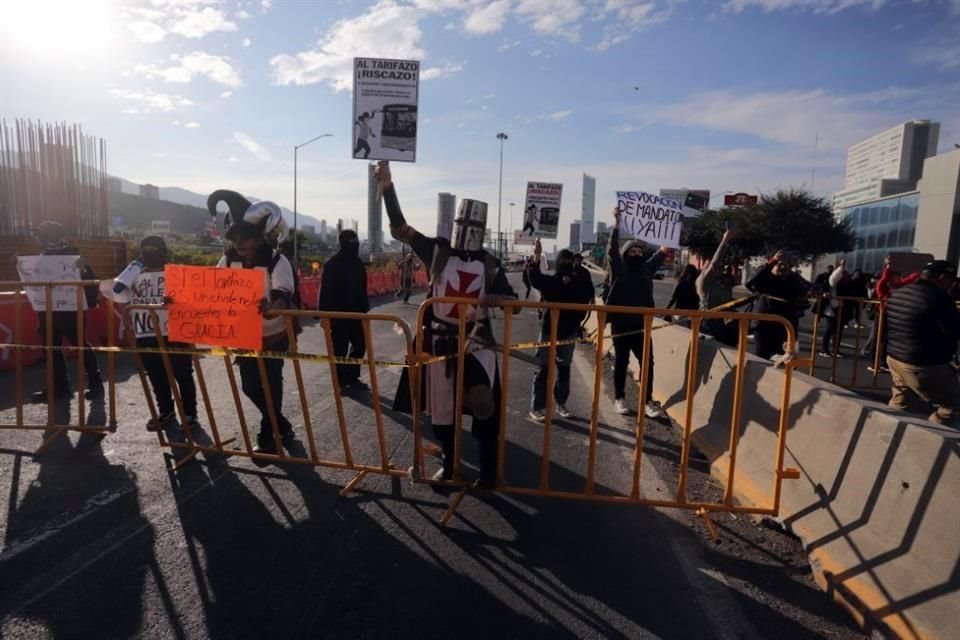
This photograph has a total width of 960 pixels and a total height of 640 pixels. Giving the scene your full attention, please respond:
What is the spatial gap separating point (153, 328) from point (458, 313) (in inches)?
116

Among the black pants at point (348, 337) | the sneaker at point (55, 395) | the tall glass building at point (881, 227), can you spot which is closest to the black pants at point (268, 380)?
the black pants at point (348, 337)

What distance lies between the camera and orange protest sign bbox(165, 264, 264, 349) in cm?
438

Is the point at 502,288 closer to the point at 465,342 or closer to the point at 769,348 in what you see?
the point at 465,342

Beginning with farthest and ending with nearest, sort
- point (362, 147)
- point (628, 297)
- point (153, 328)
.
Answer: point (362, 147), point (628, 297), point (153, 328)

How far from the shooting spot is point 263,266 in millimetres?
4902

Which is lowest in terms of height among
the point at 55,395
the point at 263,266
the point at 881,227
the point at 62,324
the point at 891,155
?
the point at 55,395

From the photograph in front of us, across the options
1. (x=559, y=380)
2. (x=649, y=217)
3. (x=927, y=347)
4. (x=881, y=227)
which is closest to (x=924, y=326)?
(x=927, y=347)

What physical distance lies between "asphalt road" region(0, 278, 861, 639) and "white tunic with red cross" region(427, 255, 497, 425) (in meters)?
0.69

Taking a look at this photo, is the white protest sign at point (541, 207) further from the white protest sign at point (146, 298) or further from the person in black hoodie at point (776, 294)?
the white protest sign at point (146, 298)

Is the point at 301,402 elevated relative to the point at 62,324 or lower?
lower

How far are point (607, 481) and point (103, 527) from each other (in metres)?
3.43

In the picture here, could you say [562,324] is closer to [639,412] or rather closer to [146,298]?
[639,412]

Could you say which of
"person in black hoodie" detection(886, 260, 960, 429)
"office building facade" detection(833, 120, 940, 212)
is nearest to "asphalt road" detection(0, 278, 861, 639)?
"person in black hoodie" detection(886, 260, 960, 429)

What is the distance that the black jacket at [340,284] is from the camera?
7.85 metres
